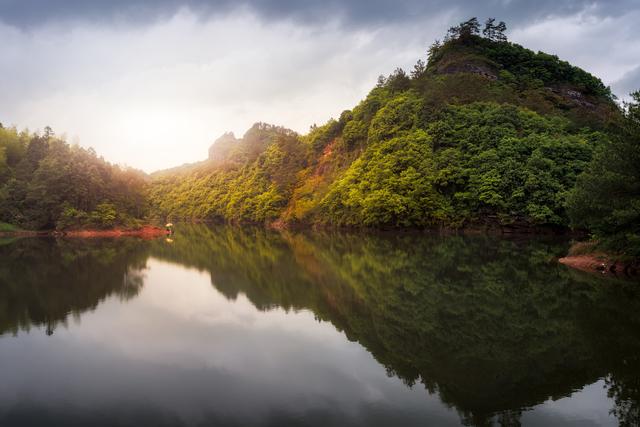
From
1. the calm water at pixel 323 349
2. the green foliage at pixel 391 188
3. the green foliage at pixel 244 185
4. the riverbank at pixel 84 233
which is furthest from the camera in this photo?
the green foliage at pixel 244 185

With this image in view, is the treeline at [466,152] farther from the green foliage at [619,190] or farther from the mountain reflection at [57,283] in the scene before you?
the mountain reflection at [57,283]

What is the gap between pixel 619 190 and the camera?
Answer: 22.2 m

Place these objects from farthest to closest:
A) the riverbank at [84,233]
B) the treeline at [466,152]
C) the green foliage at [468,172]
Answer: the riverbank at [84,233]
the green foliage at [468,172]
the treeline at [466,152]

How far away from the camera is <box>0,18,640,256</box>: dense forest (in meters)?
56.7

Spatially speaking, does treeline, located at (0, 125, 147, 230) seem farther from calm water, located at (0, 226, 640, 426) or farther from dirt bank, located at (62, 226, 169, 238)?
calm water, located at (0, 226, 640, 426)

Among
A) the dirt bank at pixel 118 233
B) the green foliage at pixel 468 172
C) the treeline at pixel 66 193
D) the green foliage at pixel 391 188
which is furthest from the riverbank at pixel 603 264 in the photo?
the treeline at pixel 66 193

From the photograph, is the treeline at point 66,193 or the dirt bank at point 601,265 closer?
the dirt bank at point 601,265

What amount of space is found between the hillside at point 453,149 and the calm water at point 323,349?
26394 mm

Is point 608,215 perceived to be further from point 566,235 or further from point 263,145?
point 263,145

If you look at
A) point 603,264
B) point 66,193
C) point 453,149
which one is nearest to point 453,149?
point 453,149

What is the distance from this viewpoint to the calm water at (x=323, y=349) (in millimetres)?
9148

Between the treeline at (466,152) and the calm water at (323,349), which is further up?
the treeline at (466,152)

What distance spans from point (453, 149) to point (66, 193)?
5581 cm

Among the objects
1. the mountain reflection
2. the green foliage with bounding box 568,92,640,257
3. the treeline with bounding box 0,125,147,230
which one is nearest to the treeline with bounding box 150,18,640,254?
the green foliage with bounding box 568,92,640,257
